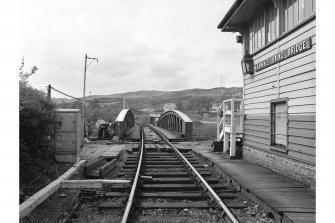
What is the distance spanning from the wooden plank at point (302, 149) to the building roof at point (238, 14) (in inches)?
155

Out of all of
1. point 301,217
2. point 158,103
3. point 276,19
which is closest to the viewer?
point 301,217

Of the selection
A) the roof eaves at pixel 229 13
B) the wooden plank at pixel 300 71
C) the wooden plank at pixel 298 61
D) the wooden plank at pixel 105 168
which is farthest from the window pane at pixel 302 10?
the wooden plank at pixel 105 168

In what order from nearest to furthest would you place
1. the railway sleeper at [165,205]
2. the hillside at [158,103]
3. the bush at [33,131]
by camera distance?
the railway sleeper at [165,205], the bush at [33,131], the hillside at [158,103]

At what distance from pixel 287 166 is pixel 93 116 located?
1325 inches

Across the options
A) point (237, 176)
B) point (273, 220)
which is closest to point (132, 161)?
point (237, 176)

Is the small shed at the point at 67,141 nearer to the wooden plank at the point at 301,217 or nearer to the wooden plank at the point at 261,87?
the wooden plank at the point at 261,87

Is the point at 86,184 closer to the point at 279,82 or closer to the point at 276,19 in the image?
the point at 279,82

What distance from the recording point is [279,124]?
8.07 m

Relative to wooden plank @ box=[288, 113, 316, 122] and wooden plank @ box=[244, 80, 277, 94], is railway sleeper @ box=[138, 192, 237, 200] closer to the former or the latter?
wooden plank @ box=[288, 113, 316, 122]

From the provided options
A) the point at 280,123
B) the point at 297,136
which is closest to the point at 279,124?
the point at 280,123

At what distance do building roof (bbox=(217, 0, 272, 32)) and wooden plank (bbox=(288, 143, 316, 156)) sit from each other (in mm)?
3949

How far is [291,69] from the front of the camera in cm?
721

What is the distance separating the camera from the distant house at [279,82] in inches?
252

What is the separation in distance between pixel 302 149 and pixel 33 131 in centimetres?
558
